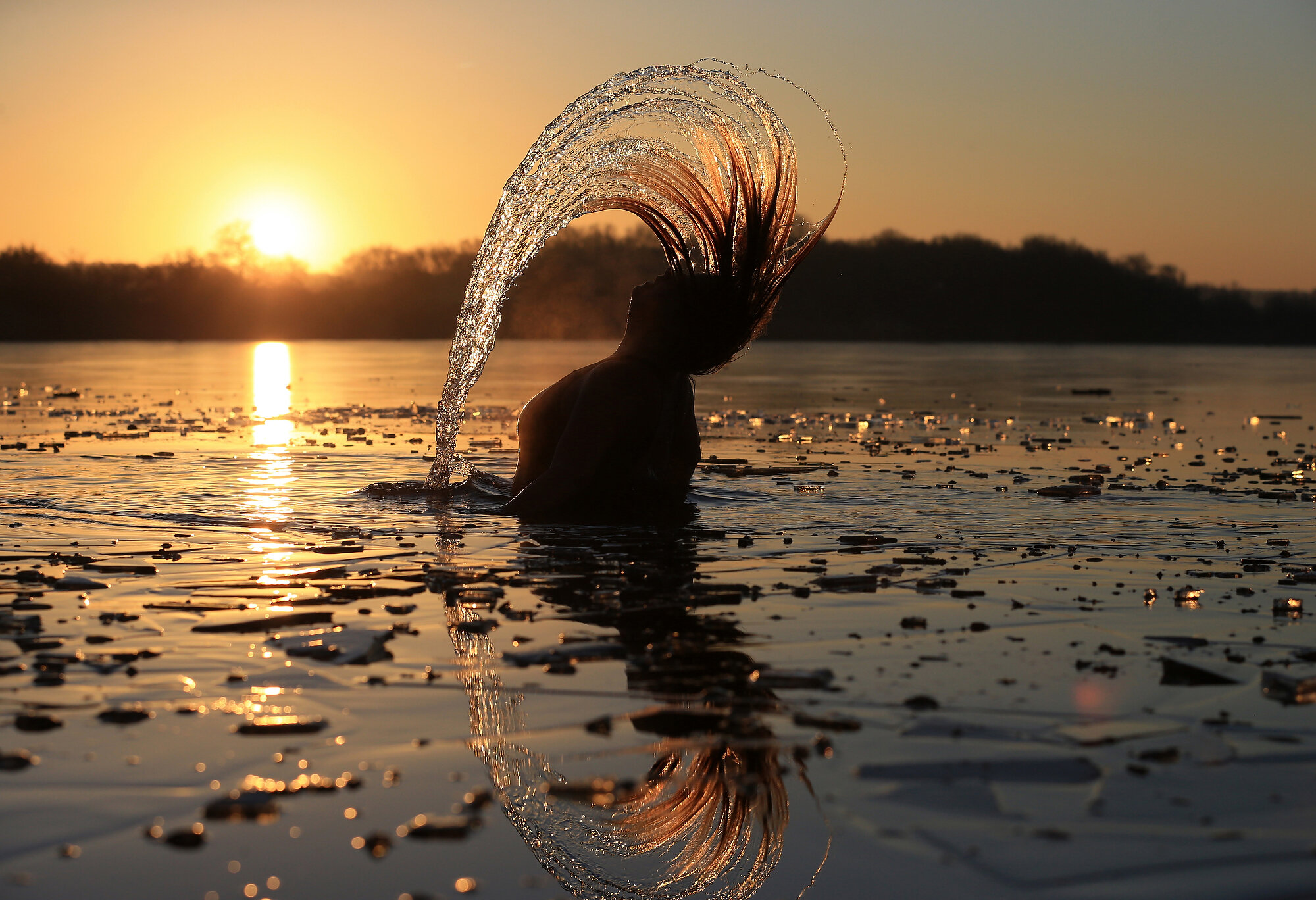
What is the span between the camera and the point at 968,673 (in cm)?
509

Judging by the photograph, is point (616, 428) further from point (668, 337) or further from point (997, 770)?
point (997, 770)

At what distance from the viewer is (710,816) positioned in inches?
145

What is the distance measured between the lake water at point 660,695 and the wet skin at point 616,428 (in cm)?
40

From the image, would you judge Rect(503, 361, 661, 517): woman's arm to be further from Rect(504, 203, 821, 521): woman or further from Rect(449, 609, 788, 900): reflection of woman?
Rect(449, 609, 788, 900): reflection of woman

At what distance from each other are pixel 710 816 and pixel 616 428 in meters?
5.47

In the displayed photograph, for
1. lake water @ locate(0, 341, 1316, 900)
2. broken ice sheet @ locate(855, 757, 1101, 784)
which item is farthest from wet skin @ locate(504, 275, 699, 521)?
broken ice sheet @ locate(855, 757, 1101, 784)

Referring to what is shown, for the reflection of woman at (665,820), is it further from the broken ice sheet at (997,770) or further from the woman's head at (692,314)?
the woman's head at (692,314)

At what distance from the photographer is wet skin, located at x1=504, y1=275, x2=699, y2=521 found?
29.5 feet

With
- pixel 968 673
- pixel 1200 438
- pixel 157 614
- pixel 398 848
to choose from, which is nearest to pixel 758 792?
pixel 398 848

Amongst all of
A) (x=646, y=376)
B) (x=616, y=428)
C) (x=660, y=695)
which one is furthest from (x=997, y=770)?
(x=646, y=376)

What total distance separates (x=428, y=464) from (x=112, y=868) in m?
10.9

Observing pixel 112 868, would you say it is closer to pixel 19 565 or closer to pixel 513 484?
pixel 19 565

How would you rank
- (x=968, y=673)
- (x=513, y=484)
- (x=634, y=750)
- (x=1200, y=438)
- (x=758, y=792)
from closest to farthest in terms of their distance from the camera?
(x=758, y=792) → (x=634, y=750) → (x=968, y=673) → (x=513, y=484) → (x=1200, y=438)

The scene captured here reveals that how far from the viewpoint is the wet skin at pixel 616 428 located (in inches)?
354
